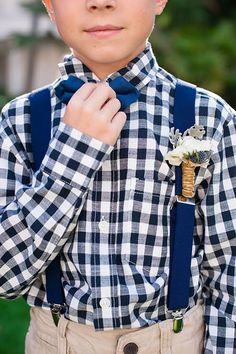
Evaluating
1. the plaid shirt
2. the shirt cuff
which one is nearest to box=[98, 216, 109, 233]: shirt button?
the plaid shirt

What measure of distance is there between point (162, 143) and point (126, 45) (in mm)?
256

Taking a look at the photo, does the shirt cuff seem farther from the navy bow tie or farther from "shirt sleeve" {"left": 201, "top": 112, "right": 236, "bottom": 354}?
"shirt sleeve" {"left": 201, "top": 112, "right": 236, "bottom": 354}

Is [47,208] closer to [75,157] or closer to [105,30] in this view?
[75,157]

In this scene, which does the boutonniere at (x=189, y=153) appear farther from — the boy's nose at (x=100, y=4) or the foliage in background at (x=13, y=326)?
the foliage in background at (x=13, y=326)

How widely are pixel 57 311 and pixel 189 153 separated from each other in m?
0.52

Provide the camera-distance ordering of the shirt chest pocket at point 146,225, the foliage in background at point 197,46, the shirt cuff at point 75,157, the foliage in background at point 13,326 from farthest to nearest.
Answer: the foliage in background at point 197,46 → the foliage in background at point 13,326 → the shirt chest pocket at point 146,225 → the shirt cuff at point 75,157

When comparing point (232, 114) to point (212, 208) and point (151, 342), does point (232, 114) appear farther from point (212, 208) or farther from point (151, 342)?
point (151, 342)

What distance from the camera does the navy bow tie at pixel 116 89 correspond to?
162 cm

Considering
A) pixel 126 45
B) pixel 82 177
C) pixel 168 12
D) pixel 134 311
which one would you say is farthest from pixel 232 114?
pixel 168 12

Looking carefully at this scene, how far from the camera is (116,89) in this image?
163 centimetres

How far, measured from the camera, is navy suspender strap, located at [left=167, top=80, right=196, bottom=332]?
1.62 m

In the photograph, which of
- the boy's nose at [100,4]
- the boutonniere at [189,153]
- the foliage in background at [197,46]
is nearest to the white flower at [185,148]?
the boutonniere at [189,153]

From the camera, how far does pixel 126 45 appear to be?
1588 millimetres

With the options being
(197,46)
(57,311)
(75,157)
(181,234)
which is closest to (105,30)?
(75,157)
